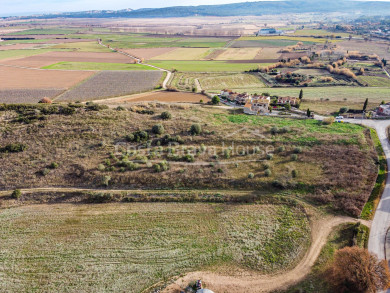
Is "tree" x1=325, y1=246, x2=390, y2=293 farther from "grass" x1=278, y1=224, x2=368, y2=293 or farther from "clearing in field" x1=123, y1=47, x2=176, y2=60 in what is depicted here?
"clearing in field" x1=123, y1=47, x2=176, y2=60

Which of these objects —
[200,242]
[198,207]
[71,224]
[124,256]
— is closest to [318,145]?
[198,207]

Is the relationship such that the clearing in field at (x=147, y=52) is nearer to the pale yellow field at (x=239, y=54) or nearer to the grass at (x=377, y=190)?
the pale yellow field at (x=239, y=54)

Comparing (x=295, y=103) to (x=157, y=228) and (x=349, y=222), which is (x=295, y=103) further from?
(x=157, y=228)

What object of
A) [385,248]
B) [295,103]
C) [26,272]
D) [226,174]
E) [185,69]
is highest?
[185,69]

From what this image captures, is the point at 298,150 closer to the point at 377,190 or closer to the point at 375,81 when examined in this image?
the point at 377,190

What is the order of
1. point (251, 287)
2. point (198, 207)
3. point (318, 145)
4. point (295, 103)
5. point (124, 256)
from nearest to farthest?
1. point (251, 287)
2. point (124, 256)
3. point (198, 207)
4. point (318, 145)
5. point (295, 103)

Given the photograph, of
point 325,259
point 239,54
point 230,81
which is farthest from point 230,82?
point 325,259

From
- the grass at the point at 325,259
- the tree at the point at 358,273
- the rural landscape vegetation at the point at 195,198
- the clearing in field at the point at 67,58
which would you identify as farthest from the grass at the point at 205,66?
the tree at the point at 358,273

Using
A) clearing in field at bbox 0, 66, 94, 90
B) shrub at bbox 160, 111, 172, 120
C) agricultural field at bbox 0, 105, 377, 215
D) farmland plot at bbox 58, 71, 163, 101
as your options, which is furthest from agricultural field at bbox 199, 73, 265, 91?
clearing in field at bbox 0, 66, 94, 90
